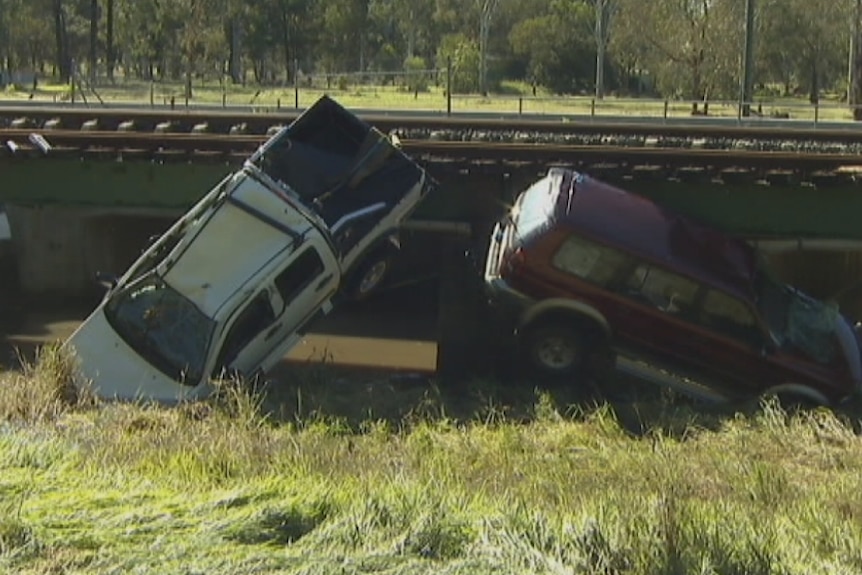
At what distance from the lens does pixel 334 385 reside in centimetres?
1288

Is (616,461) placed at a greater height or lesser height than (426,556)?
lesser

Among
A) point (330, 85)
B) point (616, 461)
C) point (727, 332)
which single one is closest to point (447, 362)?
point (727, 332)

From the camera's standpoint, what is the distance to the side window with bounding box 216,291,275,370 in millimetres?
11820

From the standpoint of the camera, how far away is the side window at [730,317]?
12172 millimetres

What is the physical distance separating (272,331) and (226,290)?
2.48 ft

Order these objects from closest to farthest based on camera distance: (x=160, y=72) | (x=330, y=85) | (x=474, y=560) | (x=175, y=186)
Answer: (x=474, y=560) < (x=175, y=186) < (x=330, y=85) < (x=160, y=72)

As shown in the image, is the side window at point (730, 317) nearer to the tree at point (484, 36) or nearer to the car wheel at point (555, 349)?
the car wheel at point (555, 349)

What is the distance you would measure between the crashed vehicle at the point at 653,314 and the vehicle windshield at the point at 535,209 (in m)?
0.02

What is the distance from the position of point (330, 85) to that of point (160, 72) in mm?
19345

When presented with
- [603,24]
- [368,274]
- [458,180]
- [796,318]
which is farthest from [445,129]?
[603,24]

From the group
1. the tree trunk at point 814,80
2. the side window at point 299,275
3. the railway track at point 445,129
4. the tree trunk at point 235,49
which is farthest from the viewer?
the tree trunk at point 235,49

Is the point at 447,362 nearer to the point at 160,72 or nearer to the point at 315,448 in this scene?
the point at 315,448

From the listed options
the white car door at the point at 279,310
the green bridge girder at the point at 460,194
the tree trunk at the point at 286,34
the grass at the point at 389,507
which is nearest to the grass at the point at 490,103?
the green bridge girder at the point at 460,194

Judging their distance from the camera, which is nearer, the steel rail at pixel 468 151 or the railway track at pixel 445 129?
the steel rail at pixel 468 151
